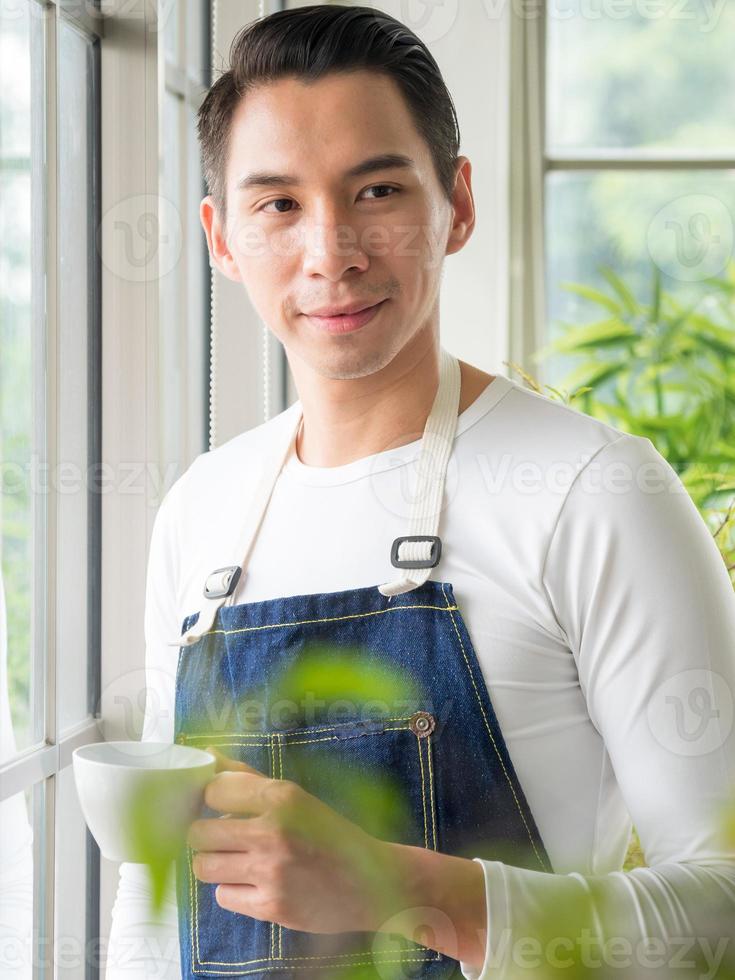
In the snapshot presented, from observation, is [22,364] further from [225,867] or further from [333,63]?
[225,867]

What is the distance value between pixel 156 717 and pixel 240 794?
54cm

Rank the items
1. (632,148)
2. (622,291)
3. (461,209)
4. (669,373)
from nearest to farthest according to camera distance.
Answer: (461,209), (622,291), (669,373), (632,148)

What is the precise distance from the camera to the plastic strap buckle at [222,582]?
3.28 feet

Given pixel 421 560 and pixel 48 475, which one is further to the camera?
pixel 48 475

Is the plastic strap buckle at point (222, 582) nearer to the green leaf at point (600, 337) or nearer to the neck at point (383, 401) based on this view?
the neck at point (383, 401)

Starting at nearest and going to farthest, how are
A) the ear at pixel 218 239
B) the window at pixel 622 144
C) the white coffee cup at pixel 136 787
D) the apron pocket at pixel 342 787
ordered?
the white coffee cup at pixel 136 787 < the apron pocket at pixel 342 787 < the ear at pixel 218 239 < the window at pixel 622 144

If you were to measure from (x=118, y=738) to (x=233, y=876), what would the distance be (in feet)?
3.12

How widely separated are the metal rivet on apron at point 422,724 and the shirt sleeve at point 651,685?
131 mm

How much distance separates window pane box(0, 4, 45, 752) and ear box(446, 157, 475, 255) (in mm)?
509

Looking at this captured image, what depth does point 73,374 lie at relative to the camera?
138 cm

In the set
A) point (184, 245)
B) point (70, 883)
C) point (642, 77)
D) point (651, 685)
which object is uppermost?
point (642, 77)

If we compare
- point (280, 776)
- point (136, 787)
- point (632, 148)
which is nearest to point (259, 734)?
point (280, 776)

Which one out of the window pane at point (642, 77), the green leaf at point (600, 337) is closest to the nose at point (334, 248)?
the green leaf at point (600, 337)

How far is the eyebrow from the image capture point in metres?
0.92
